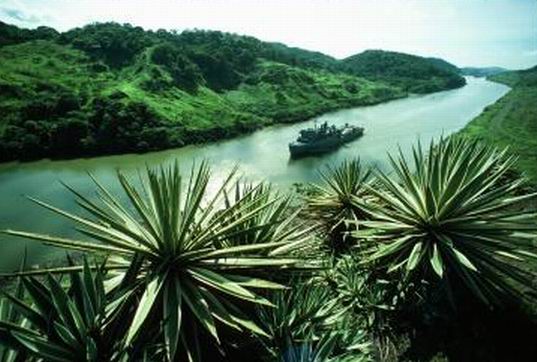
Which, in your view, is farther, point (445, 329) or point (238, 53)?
point (238, 53)

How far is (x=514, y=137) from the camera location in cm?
3791

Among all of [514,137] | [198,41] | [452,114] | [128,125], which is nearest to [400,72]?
[198,41]


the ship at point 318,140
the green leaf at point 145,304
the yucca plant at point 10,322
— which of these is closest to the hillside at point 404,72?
the ship at point 318,140

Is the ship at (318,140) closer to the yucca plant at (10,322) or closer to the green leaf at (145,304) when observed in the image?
→ the green leaf at (145,304)

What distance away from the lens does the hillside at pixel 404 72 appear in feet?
384

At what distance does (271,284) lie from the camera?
4703 mm

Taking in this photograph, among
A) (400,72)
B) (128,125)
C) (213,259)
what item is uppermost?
(213,259)

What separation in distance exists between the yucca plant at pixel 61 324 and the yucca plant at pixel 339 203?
20.2 ft

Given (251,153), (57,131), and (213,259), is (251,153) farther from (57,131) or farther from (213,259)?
(213,259)

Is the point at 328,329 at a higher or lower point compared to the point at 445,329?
higher

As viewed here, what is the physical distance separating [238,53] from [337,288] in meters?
86.0

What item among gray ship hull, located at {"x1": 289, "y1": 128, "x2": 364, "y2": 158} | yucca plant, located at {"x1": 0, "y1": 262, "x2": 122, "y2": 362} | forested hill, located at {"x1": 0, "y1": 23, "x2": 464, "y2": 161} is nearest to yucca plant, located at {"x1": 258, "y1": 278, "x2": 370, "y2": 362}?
yucca plant, located at {"x1": 0, "y1": 262, "x2": 122, "y2": 362}

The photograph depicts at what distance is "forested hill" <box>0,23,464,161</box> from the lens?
37156mm

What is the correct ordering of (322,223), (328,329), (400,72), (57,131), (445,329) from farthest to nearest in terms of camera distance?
1. (400,72)
2. (57,131)
3. (322,223)
4. (445,329)
5. (328,329)
